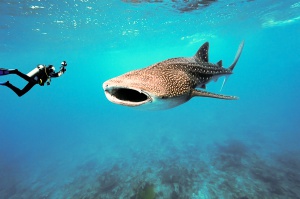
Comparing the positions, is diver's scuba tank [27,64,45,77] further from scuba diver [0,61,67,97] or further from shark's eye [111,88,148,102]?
shark's eye [111,88,148,102]

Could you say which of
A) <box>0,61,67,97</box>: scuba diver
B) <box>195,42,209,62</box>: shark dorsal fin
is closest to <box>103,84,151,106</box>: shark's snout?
<box>0,61,67,97</box>: scuba diver

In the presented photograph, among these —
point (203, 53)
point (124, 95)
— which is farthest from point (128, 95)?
point (203, 53)

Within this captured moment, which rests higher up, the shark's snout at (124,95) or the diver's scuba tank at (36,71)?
the diver's scuba tank at (36,71)

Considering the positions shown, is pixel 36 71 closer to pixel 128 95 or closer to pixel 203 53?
pixel 128 95

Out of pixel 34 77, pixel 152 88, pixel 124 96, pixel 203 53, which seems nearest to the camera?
pixel 152 88

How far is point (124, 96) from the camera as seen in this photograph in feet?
8.71

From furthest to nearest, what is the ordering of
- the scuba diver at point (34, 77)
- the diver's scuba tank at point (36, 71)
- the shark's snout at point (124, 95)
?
the diver's scuba tank at point (36, 71) < the scuba diver at point (34, 77) < the shark's snout at point (124, 95)

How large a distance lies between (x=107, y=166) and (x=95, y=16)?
16.5m

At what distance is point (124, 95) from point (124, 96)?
14 millimetres

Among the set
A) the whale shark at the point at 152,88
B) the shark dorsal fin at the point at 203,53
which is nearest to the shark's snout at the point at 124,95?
the whale shark at the point at 152,88

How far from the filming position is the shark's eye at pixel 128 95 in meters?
2.49

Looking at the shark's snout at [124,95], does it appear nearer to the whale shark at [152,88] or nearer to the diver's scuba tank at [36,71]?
the whale shark at [152,88]

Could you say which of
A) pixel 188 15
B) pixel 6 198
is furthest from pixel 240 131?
pixel 6 198

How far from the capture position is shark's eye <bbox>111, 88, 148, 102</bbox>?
8.15 ft
